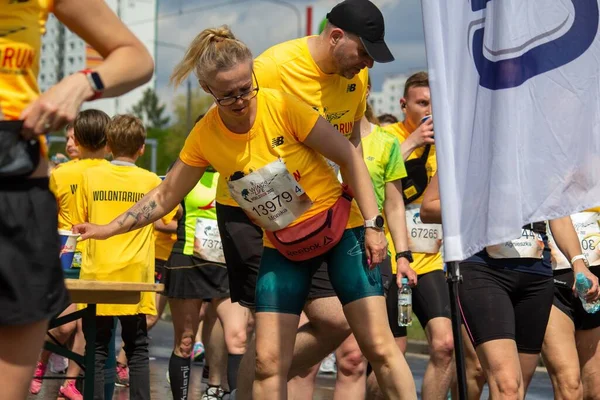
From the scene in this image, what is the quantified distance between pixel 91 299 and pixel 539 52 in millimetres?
2702

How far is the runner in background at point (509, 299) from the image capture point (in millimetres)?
6133

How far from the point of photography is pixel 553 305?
23.5ft

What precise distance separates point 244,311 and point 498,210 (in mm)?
4973

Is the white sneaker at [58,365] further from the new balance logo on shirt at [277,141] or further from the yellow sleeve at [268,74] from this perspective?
the new balance logo on shirt at [277,141]

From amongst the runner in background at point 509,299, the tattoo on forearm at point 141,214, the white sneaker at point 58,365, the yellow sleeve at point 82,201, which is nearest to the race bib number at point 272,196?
the tattoo on forearm at point 141,214

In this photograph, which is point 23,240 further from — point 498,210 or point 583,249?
point 583,249

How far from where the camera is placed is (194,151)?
5785 millimetres

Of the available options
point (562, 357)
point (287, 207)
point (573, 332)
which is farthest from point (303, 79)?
point (573, 332)

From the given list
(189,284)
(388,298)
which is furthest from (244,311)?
(388,298)

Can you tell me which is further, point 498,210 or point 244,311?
point 244,311

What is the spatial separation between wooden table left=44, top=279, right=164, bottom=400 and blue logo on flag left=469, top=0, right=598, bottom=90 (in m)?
2.02

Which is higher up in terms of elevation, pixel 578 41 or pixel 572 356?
pixel 578 41

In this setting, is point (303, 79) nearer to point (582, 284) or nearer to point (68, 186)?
point (582, 284)

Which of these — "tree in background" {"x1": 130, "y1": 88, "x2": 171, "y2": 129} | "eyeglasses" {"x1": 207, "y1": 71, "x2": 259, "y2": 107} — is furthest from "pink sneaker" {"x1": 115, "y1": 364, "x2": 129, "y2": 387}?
"tree in background" {"x1": 130, "y1": 88, "x2": 171, "y2": 129}
